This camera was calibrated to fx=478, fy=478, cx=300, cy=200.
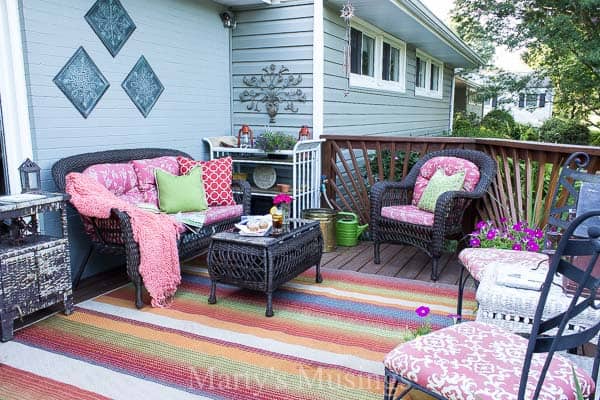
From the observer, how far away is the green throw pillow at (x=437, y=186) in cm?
389

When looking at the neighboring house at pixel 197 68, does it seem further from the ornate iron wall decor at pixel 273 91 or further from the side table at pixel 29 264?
the side table at pixel 29 264

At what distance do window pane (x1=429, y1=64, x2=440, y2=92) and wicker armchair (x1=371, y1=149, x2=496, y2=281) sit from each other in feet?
20.5

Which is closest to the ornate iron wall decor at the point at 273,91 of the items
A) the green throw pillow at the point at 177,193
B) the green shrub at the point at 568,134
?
the green throw pillow at the point at 177,193

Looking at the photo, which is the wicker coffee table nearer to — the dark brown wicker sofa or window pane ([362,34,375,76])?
the dark brown wicker sofa

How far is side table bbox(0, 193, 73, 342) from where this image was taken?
2639 mm

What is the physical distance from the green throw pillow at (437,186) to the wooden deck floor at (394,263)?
0.53 meters

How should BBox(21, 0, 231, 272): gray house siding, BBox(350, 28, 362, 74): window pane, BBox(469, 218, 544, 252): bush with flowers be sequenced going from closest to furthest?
BBox(469, 218, 544, 252): bush with flowers
BBox(21, 0, 231, 272): gray house siding
BBox(350, 28, 362, 74): window pane

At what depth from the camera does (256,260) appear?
9.89ft

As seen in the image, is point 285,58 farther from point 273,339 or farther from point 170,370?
point 170,370

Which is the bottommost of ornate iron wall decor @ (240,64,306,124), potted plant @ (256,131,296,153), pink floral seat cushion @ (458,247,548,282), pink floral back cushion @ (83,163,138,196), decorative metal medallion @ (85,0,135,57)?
pink floral seat cushion @ (458,247,548,282)

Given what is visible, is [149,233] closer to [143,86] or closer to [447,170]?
[143,86]

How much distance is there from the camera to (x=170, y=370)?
7.75ft

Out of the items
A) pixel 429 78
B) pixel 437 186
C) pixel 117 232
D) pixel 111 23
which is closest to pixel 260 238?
pixel 117 232

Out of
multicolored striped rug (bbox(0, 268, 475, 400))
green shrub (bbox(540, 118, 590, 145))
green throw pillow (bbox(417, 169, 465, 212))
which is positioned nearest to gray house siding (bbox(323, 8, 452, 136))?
green throw pillow (bbox(417, 169, 465, 212))
